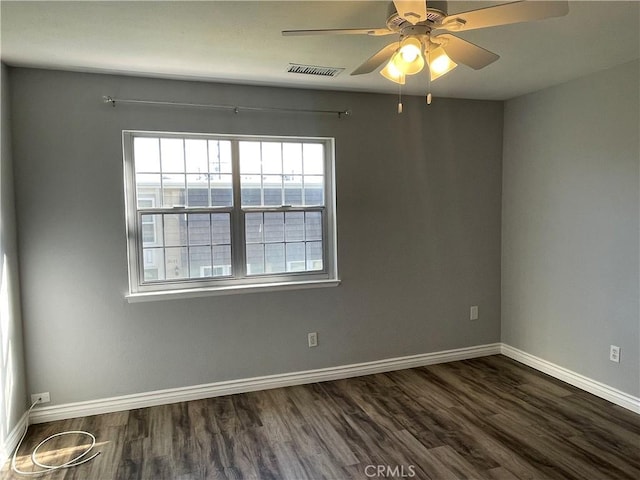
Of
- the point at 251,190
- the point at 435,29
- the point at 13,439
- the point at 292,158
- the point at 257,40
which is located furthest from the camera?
the point at 292,158

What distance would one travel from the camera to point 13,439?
2.64 meters

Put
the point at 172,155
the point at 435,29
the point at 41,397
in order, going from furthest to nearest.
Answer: the point at 172,155 < the point at 41,397 < the point at 435,29

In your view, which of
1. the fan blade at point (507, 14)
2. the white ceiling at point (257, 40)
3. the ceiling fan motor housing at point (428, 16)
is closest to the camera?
the fan blade at point (507, 14)

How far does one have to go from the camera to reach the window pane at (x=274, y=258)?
11.6 feet

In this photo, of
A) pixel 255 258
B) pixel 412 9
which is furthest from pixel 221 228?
pixel 412 9

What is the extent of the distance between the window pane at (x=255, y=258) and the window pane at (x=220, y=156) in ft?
2.10

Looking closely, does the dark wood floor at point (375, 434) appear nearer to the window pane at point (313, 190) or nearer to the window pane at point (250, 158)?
the window pane at point (313, 190)

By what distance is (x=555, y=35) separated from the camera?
7.97ft

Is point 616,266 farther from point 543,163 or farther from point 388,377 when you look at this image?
point 388,377

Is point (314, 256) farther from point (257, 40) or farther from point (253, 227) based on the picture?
point (257, 40)

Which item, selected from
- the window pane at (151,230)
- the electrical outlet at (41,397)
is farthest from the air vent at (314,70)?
the electrical outlet at (41,397)

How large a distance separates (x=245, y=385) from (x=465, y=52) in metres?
2.80

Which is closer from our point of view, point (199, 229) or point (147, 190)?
point (147, 190)

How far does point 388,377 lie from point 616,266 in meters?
1.94
